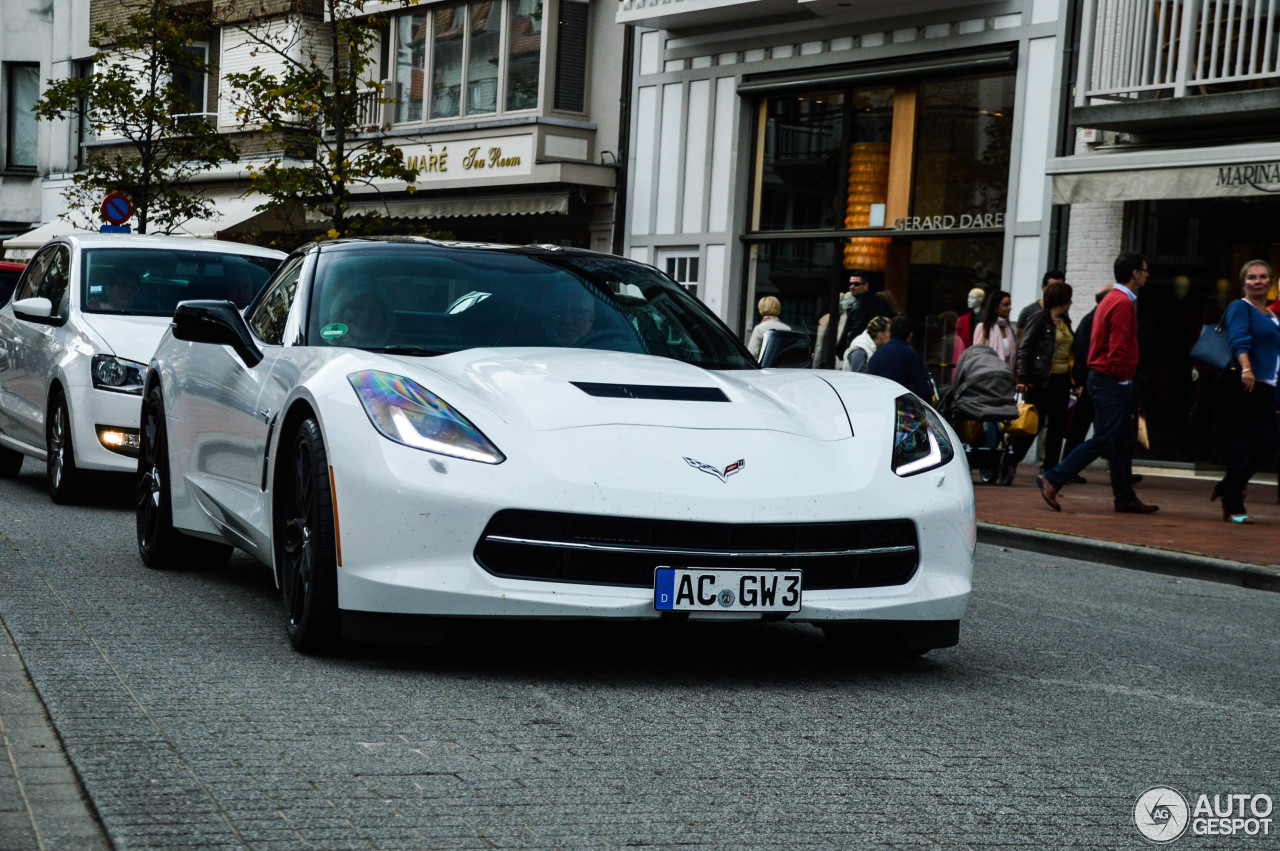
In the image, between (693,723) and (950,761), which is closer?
(950,761)

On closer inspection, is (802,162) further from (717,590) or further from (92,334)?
(717,590)

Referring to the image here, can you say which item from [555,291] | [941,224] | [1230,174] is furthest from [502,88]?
[555,291]

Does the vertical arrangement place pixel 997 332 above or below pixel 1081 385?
above

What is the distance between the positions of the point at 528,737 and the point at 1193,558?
6434 mm

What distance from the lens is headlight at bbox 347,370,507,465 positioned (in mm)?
4918

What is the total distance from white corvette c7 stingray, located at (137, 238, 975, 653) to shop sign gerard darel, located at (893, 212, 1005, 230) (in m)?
13.8

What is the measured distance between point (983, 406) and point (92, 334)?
7.69 meters

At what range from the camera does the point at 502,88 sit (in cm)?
2641

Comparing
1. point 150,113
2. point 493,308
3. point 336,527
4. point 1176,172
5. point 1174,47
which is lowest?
point 336,527

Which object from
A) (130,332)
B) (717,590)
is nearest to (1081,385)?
(130,332)

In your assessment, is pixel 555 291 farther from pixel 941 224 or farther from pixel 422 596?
pixel 941 224

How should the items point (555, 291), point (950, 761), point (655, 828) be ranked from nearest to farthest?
point (655, 828) → point (950, 761) → point (555, 291)

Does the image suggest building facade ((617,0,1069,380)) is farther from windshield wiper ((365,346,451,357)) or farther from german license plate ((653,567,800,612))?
german license plate ((653,567,800,612))

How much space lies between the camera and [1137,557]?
10062mm
